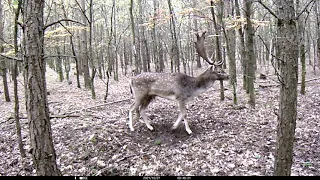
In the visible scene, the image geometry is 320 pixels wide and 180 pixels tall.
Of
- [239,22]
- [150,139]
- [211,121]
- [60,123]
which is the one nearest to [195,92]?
[211,121]

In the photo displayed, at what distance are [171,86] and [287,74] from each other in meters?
4.10

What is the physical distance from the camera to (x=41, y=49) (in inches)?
139

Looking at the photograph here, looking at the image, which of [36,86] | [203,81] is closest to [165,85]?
[203,81]

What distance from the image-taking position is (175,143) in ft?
20.1

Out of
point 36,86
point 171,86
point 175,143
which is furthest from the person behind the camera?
point 171,86

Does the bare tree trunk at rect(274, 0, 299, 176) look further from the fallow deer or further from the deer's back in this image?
the deer's back

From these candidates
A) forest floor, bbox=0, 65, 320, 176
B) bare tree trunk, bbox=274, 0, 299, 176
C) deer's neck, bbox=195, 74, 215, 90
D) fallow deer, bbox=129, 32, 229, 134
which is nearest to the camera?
bare tree trunk, bbox=274, 0, 299, 176

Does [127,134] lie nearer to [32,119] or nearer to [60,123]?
[60,123]

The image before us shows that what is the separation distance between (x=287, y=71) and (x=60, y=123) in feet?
20.8

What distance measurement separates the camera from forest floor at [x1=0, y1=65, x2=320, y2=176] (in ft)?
16.1

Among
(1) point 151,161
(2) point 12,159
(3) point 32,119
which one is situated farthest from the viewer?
(2) point 12,159

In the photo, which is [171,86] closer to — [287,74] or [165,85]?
[165,85]

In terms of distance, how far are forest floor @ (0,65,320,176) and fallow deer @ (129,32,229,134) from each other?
0.64 meters

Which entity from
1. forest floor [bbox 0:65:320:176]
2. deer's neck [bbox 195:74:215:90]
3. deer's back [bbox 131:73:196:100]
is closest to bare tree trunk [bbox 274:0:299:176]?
forest floor [bbox 0:65:320:176]
